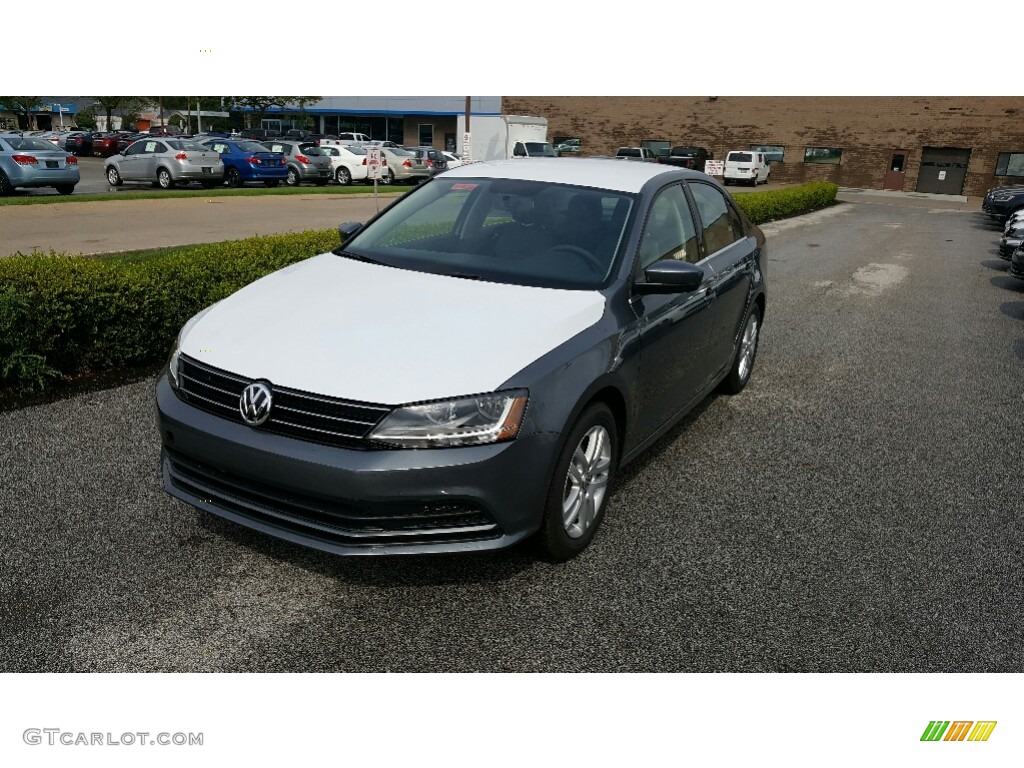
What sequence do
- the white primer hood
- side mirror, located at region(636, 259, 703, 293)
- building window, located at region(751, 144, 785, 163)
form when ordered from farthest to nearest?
building window, located at region(751, 144, 785, 163) < side mirror, located at region(636, 259, 703, 293) < the white primer hood

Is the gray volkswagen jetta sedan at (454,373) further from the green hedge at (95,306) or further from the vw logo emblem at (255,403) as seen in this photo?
the green hedge at (95,306)

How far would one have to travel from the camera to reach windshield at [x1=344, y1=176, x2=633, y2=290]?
411 centimetres

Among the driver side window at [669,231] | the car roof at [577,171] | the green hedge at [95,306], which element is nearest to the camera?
the driver side window at [669,231]

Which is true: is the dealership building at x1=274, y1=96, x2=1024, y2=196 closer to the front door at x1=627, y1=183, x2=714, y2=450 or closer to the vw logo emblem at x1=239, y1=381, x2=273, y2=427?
the front door at x1=627, y1=183, x2=714, y2=450

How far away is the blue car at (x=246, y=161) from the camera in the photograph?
86.3ft

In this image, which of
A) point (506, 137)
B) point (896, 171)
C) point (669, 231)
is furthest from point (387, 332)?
point (896, 171)

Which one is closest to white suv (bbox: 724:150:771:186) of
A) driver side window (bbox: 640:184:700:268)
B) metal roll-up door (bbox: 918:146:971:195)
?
metal roll-up door (bbox: 918:146:971:195)

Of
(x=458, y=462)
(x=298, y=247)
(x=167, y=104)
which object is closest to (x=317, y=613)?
(x=458, y=462)

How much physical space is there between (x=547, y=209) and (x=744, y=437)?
2.13 m

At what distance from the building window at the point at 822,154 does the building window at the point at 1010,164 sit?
784cm

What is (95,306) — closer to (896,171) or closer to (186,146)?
(186,146)

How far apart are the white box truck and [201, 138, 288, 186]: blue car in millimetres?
13362

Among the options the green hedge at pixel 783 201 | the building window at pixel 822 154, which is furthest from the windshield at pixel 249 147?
the building window at pixel 822 154

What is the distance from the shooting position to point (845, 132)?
45.7m
